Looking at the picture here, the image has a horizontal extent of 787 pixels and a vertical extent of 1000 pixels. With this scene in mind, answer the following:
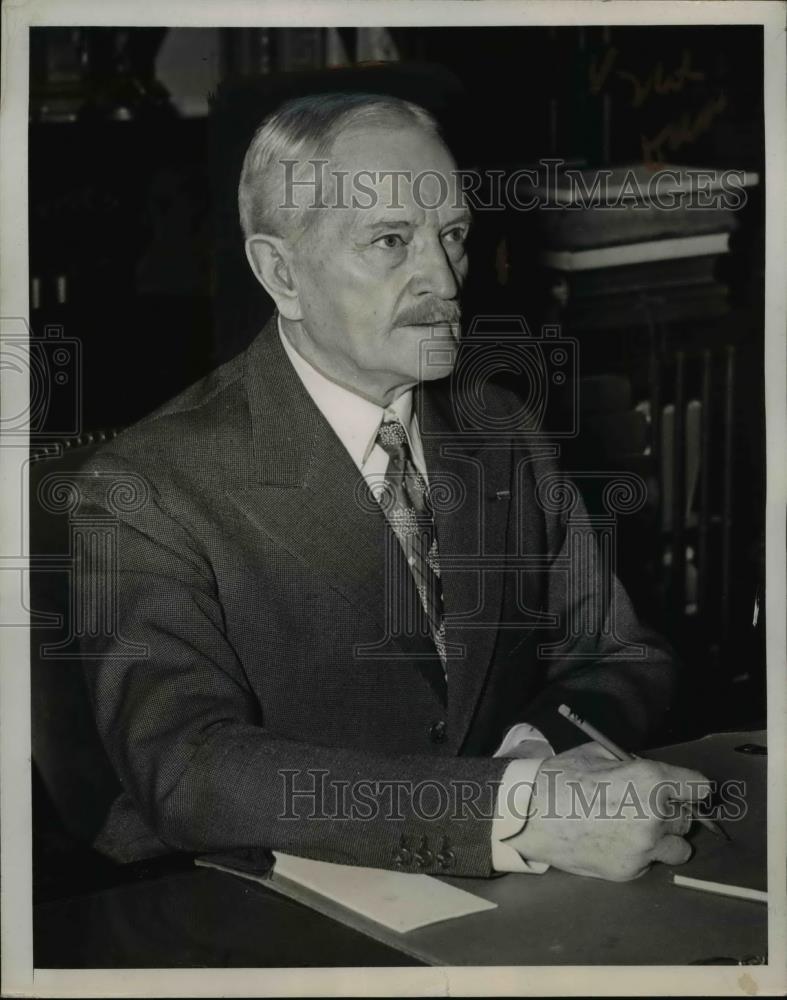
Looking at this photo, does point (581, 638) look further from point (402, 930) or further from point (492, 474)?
point (402, 930)

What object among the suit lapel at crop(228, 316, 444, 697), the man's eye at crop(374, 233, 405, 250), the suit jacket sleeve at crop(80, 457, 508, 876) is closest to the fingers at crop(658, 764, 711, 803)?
the suit jacket sleeve at crop(80, 457, 508, 876)

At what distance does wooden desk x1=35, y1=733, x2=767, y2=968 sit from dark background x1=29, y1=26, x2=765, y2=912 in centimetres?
21

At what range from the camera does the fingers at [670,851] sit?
1.64 m

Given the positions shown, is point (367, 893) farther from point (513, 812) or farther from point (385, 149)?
point (385, 149)

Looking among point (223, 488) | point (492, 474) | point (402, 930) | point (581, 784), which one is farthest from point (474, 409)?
point (402, 930)

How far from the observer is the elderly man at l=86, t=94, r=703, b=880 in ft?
5.49

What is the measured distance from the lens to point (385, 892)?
1598 mm

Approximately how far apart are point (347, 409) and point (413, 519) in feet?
0.59

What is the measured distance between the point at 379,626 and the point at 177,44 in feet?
2.70

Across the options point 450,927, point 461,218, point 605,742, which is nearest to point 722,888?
point 605,742
